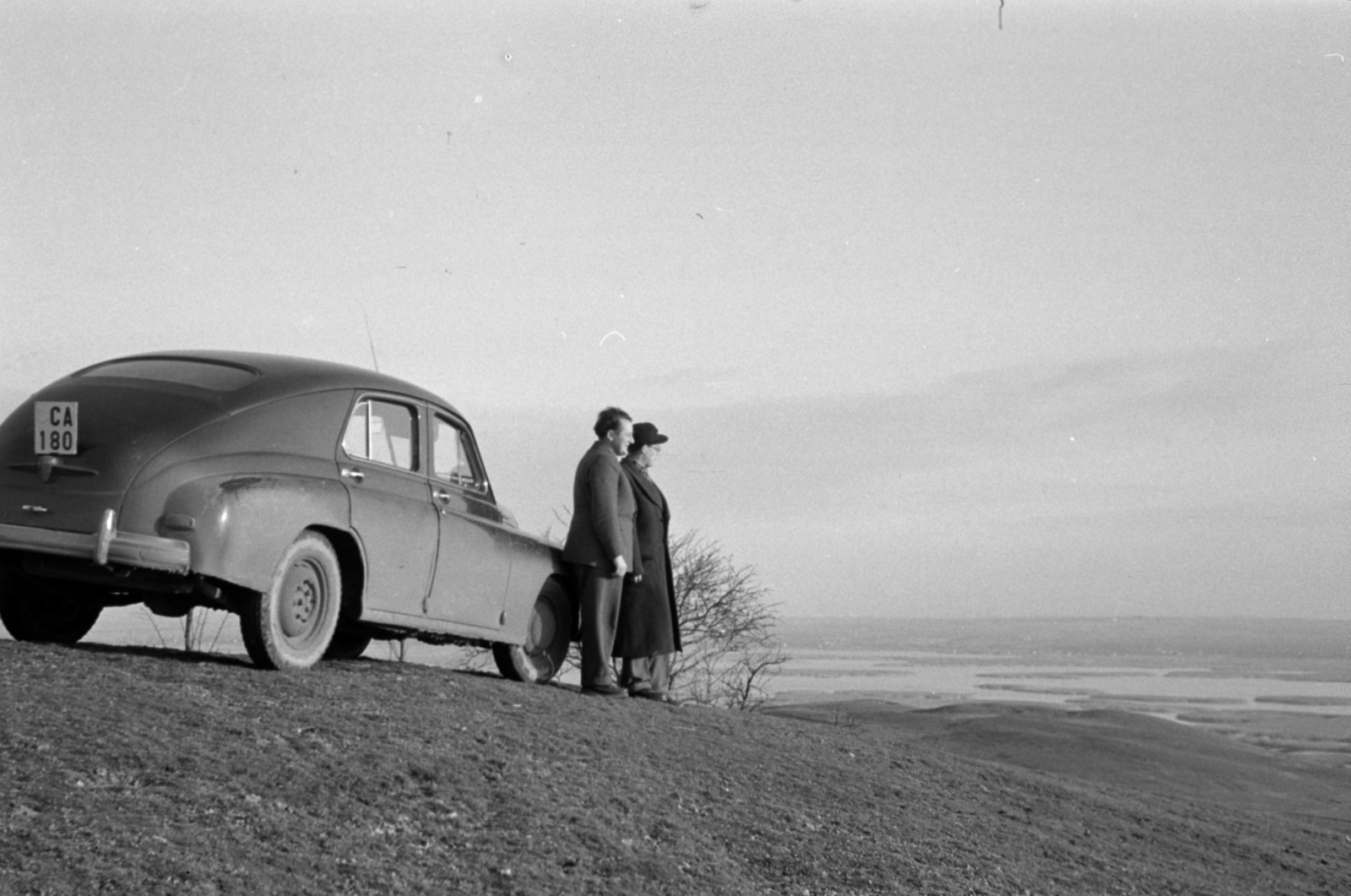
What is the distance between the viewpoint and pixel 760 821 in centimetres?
756

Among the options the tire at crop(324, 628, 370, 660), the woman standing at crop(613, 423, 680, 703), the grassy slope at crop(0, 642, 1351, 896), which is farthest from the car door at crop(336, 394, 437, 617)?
the woman standing at crop(613, 423, 680, 703)

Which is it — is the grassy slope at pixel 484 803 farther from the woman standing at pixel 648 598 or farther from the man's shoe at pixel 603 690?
the woman standing at pixel 648 598

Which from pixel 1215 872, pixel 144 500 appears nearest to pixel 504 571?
pixel 144 500

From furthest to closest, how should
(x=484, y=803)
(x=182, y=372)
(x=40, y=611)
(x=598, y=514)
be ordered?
1. (x=598, y=514)
2. (x=40, y=611)
3. (x=182, y=372)
4. (x=484, y=803)

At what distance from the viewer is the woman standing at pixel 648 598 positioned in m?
10.8

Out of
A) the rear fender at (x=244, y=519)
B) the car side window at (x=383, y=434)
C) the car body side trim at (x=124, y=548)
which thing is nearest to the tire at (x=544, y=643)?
the car side window at (x=383, y=434)

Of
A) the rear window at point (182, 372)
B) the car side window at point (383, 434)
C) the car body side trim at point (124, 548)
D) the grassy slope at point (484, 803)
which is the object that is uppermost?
the rear window at point (182, 372)

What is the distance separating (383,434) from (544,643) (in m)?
2.40

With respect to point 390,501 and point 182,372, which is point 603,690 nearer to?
point 390,501

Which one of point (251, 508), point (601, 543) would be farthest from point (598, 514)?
point (251, 508)

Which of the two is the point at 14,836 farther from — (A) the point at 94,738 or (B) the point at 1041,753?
(B) the point at 1041,753

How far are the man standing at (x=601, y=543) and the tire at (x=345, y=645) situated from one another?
161 centimetres

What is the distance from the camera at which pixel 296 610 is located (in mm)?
8258

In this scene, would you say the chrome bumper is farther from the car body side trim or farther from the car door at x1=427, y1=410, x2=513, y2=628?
the car door at x1=427, y1=410, x2=513, y2=628
